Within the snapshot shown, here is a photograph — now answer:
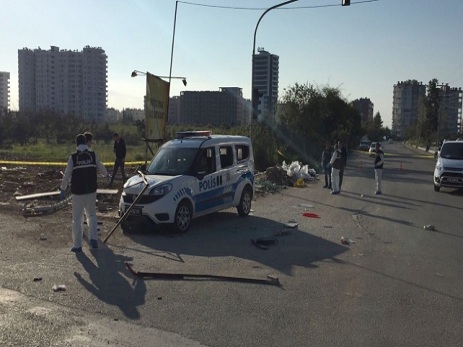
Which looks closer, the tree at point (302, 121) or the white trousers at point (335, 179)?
the white trousers at point (335, 179)

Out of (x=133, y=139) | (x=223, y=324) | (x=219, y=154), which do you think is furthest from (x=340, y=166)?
(x=133, y=139)

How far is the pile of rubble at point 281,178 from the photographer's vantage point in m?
20.8

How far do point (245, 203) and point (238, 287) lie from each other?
6604 mm

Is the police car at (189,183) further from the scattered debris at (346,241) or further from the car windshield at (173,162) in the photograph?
the scattered debris at (346,241)

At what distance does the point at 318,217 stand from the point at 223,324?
8800 mm

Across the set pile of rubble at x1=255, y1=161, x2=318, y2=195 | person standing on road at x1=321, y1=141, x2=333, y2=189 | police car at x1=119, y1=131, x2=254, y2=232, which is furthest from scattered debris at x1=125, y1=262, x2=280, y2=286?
person standing on road at x1=321, y1=141, x2=333, y2=189

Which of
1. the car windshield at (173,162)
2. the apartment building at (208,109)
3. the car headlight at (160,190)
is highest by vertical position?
the apartment building at (208,109)

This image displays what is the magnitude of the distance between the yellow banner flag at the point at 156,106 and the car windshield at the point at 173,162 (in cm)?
599

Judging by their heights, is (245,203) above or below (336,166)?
below

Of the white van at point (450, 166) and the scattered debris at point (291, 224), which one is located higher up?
the white van at point (450, 166)

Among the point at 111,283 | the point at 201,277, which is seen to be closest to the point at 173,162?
the point at 201,277

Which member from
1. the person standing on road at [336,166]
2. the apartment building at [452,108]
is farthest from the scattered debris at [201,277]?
the apartment building at [452,108]

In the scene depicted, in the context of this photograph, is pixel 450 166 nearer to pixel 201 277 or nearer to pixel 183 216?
pixel 183 216

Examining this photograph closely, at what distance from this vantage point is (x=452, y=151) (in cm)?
2222
